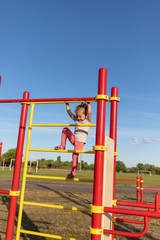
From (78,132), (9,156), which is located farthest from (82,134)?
(9,156)

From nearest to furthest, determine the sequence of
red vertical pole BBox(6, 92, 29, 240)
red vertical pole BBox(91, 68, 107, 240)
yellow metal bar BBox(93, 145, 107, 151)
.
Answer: red vertical pole BBox(91, 68, 107, 240) → yellow metal bar BBox(93, 145, 107, 151) → red vertical pole BBox(6, 92, 29, 240)

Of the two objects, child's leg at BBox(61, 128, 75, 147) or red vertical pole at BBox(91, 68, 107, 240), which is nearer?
red vertical pole at BBox(91, 68, 107, 240)

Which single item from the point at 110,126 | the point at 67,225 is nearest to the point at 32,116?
the point at 110,126

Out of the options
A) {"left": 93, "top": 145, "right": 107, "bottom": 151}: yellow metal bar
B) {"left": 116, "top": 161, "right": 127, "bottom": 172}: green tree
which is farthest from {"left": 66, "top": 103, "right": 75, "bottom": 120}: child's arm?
{"left": 116, "top": 161, "right": 127, "bottom": 172}: green tree

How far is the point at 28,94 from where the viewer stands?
9.58 feet

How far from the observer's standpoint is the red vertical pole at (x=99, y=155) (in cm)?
181

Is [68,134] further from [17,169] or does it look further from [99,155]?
[99,155]

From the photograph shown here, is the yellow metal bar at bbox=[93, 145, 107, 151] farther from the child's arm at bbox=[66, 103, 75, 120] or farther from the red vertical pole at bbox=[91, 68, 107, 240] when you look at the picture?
the child's arm at bbox=[66, 103, 75, 120]

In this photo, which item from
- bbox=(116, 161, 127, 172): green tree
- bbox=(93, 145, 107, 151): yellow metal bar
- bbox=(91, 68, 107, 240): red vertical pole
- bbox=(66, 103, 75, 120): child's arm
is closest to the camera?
bbox=(91, 68, 107, 240): red vertical pole

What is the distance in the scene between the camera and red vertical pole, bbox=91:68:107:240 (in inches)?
71.4

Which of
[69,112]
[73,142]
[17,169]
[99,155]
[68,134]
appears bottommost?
[17,169]

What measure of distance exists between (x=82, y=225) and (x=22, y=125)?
3.01m

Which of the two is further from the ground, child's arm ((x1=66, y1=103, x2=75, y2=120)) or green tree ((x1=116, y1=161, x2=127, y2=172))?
child's arm ((x1=66, y1=103, x2=75, y2=120))

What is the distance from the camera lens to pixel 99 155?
6.32 ft
